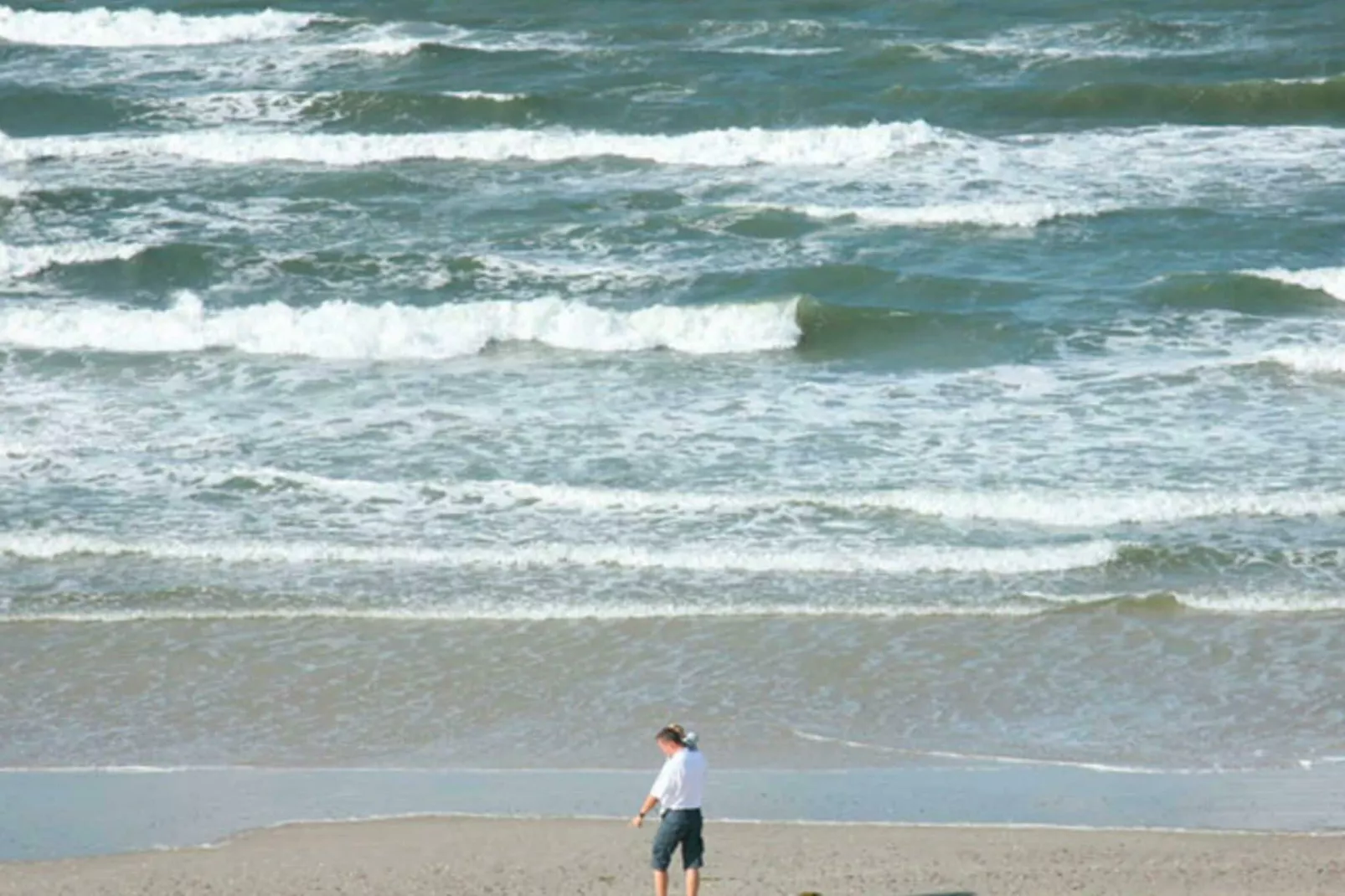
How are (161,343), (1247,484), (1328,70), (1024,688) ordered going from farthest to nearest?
(1328,70) → (161,343) → (1247,484) → (1024,688)

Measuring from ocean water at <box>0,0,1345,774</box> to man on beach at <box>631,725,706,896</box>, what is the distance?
2.34 meters

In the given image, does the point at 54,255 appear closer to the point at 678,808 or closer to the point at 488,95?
the point at 488,95

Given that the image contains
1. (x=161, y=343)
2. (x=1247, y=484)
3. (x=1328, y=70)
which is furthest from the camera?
(x=1328, y=70)

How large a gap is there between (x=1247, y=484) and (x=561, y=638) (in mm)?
6715

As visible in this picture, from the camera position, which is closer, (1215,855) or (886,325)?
(1215,855)

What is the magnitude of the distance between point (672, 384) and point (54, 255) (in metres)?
9.13

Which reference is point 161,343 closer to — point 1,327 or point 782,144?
point 1,327

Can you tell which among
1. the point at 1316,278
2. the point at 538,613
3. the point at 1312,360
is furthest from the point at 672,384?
the point at 1316,278

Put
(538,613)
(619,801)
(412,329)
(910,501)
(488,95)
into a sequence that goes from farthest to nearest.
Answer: (488,95) → (412,329) → (910,501) → (538,613) → (619,801)

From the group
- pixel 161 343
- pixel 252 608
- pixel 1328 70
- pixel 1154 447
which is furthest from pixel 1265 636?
pixel 1328 70

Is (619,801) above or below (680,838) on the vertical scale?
below

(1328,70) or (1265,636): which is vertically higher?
(1328,70)

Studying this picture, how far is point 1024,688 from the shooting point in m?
14.7

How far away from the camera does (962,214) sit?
27.0 metres
